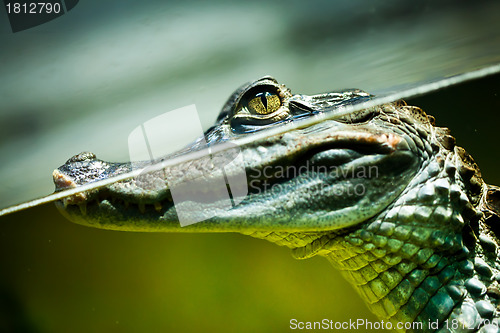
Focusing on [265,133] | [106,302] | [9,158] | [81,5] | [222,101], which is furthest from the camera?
[106,302]

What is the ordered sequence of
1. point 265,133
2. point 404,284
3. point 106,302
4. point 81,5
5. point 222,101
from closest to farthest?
1. point 81,5
2. point 222,101
3. point 265,133
4. point 404,284
5. point 106,302

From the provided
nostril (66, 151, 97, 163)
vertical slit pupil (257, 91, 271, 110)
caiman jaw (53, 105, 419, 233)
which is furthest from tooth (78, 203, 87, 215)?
vertical slit pupil (257, 91, 271, 110)

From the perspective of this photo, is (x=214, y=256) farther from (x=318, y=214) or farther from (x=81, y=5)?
(x=81, y=5)

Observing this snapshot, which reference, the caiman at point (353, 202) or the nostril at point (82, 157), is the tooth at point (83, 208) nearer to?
the caiman at point (353, 202)

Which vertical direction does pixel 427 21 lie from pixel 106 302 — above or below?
above

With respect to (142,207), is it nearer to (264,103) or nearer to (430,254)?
(264,103)

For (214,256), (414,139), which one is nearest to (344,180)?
(414,139)

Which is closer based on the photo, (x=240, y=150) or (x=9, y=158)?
(x=9, y=158)
